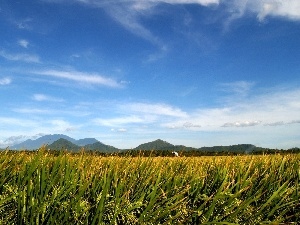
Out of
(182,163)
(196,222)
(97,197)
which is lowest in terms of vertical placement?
(196,222)

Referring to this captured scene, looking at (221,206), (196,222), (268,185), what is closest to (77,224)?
(196,222)

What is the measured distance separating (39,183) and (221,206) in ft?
6.35

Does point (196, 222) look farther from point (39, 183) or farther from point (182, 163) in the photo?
point (182, 163)

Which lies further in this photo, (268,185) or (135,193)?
(268,185)

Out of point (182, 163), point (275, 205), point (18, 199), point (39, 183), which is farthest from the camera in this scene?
point (182, 163)

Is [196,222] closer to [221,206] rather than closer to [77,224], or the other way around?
[221,206]

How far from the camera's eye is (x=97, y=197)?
3477mm

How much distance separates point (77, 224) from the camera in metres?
3.12

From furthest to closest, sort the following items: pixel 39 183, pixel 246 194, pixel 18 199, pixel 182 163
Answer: pixel 182 163 → pixel 246 194 → pixel 39 183 → pixel 18 199

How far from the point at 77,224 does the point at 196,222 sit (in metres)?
1.22

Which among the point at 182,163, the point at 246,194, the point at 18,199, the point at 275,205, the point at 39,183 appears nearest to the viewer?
the point at 18,199

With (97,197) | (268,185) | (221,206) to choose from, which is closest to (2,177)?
(97,197)

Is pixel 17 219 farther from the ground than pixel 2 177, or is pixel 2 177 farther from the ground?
pixel 2 177

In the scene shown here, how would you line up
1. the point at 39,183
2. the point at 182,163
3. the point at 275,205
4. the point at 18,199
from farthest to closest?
the point at 182,163 → the point at 275,205 → the point at 39,183 → the point at 18,199
